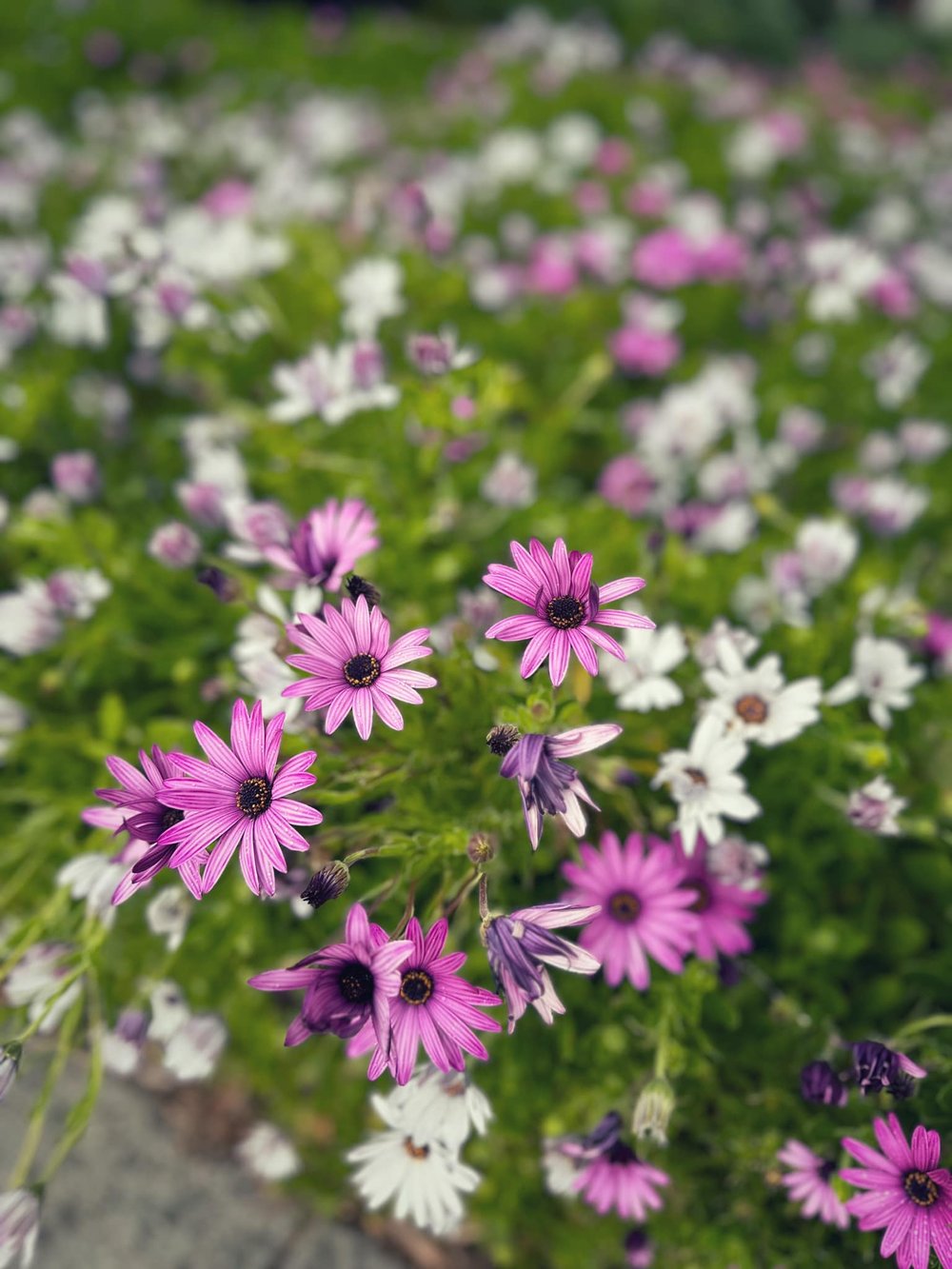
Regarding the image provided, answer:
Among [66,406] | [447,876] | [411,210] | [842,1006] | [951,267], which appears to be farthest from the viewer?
[951,267]

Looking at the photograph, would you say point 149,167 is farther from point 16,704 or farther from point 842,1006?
point 842,1006

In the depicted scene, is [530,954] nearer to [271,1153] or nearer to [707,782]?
[707,782]

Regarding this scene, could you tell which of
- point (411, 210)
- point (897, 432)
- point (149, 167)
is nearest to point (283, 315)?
point (149, 167)

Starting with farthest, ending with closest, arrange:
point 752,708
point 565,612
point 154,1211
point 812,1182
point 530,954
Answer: point 154,1211
point 752,708
point 812,1182
point 565,612
point 530,954

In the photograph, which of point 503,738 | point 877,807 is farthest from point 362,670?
point 877,807

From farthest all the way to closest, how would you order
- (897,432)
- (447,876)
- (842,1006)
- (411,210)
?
(897,432), (411,210), (842,1006), (447,876)

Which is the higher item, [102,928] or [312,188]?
[312,188]

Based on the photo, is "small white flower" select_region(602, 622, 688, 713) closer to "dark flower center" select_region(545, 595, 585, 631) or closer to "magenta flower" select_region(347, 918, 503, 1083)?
"dark flower center" select_region(545, 595, 585, 631)
